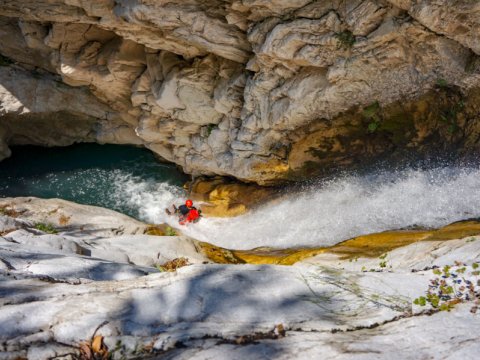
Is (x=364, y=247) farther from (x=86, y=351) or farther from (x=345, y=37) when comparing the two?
(x=86, y=351)

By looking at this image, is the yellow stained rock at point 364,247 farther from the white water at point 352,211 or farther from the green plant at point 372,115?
the green plant at point 372,115

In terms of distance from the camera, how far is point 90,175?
899 inches

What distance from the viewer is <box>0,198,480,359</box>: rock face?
451 centimetres

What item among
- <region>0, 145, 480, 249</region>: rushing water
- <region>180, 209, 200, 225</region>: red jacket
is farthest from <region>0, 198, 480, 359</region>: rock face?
<region>180, 209, 200, 225</region>: red jacket

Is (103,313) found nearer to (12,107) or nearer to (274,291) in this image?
(274,291)

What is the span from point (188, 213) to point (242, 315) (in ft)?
46.1

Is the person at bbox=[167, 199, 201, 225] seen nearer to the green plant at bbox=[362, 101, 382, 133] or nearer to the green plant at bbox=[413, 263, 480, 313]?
the green plant at bbox=[362, 101, 382, 133]

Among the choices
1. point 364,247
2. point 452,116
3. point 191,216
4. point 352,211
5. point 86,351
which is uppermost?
point 452,116

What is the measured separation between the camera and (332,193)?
16281 mm

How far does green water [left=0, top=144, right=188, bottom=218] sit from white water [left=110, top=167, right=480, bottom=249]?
2.68 metres

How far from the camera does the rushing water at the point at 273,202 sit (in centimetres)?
1361

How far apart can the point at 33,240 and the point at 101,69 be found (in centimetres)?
1016

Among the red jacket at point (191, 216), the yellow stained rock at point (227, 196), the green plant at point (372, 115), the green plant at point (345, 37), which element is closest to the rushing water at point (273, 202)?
the red jacket at point (191, 216)

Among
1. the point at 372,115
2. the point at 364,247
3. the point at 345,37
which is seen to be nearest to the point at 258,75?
the point at 345,37
